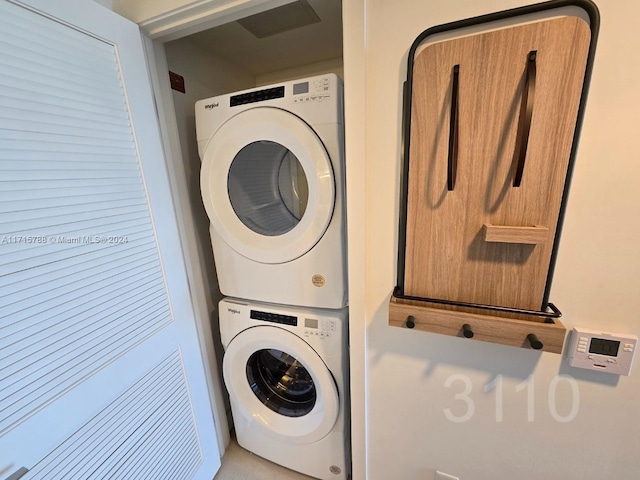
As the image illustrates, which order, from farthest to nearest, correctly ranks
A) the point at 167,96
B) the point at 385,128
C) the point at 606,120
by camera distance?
the point at 167,96 < the point at 385,128 < the point at 606,120

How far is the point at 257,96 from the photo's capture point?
3.15ft

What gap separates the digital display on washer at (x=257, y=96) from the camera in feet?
3.04

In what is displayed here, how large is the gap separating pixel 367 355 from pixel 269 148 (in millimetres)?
897

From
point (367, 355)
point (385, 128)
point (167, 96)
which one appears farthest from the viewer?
point (167, 96)

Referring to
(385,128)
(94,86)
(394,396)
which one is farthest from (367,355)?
(94,86)

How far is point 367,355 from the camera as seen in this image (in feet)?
3.07

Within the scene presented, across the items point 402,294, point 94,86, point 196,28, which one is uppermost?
point 196,28

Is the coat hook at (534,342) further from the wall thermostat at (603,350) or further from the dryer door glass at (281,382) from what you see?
the dryer door glass at (281,382)

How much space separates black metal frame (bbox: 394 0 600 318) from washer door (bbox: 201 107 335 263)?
270mm

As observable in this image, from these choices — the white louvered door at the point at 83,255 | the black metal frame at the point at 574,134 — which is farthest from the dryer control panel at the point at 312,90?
the white louvered door at the point at 83,255

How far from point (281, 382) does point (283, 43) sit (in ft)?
5.79

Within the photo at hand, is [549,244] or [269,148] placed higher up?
[269,148]

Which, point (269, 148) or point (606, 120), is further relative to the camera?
point (269, 148)

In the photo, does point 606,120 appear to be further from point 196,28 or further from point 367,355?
point 196,28
